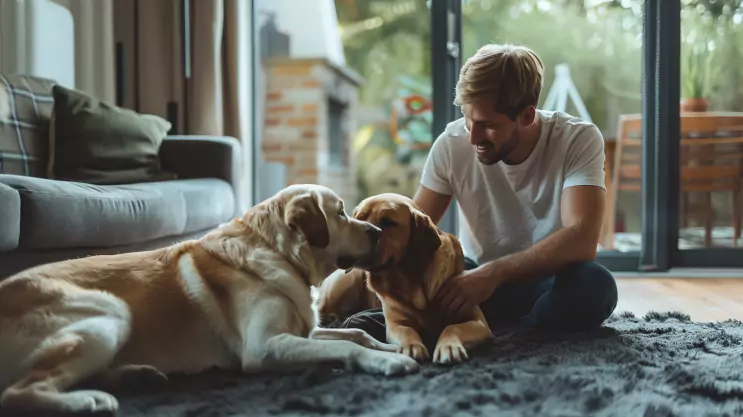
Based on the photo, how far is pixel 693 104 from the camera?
4012mm

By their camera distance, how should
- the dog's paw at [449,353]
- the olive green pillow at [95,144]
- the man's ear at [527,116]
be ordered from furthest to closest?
the olive green pillow at [95,144], the man's ear at [527,116], the dog's paw at [449,353]

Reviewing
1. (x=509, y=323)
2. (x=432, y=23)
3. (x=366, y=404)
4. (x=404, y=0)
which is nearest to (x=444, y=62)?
(x=432, y=23)

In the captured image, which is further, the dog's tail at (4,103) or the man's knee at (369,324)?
the dog's tail at (4,103)

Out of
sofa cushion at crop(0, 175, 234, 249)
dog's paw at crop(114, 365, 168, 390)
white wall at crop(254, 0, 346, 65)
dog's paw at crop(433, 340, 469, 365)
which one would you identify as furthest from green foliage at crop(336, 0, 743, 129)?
dog's paw at crop(114, 365, 168, 390)

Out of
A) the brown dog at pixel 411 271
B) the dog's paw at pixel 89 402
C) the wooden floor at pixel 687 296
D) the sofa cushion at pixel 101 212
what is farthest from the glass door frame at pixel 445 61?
the dog's paw at pixel 89 402

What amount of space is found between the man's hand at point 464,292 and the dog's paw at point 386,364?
0.35 meters

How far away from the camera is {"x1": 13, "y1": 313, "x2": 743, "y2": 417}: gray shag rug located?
53.4 inches

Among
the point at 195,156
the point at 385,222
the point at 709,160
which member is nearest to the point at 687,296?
the point at 709,160

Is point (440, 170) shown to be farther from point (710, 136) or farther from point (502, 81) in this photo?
point (710, 136)

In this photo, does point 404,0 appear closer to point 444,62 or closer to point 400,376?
point 444,62

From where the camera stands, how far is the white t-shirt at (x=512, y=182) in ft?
7.05

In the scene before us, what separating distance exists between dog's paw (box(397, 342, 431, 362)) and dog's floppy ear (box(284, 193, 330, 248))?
13.0 inches

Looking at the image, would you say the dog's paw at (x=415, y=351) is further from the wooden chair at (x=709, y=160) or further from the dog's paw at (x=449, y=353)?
the wooden chair at (x=709, y=160)

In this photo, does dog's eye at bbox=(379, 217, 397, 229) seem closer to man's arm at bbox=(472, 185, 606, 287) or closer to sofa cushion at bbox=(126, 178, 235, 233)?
man's arm at bbox=(472, 185, 606, 287)
